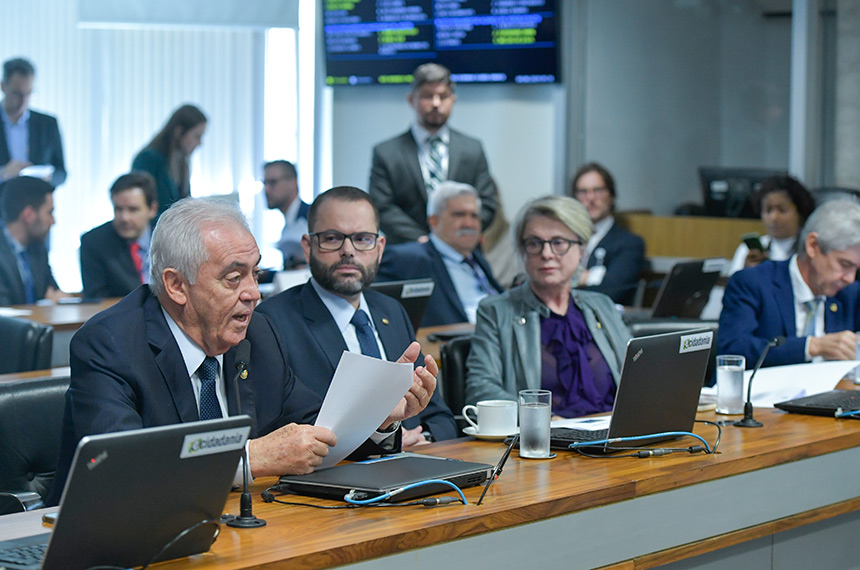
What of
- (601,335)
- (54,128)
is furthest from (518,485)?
(54,128)

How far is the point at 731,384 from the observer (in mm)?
2861

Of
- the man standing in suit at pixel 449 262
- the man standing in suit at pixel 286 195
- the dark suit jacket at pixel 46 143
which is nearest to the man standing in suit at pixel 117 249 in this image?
the man standing in suit at pixel 286 195

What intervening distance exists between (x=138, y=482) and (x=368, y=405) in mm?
643

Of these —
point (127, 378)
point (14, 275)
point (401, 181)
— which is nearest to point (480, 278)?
point (401, 181)

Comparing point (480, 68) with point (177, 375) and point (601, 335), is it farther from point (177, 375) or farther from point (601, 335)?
point (177, 375)

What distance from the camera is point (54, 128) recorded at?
7.17 meters

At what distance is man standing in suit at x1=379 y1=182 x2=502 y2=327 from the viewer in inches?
187

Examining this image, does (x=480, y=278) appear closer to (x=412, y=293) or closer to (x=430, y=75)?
(x=412, y=293)

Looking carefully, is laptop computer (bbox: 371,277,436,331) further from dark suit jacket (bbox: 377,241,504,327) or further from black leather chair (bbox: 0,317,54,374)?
black leather chair (bbox: 0,317,54,374)

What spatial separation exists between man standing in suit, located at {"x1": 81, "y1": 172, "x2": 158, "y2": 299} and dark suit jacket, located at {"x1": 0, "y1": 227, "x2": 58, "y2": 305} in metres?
0.30

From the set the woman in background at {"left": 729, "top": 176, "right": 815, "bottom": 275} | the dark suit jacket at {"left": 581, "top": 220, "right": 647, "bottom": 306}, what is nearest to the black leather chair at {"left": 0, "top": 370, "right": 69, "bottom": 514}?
the woman in background at {"left": 729, "top": 176, "right": 815, "bottom": 275}

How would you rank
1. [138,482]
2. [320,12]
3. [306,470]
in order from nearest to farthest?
[138,482]
[306,470]
[320,12]

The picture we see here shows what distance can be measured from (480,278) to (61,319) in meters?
1.86

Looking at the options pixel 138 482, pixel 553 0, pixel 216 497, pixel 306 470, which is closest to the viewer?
pixel 138 482
